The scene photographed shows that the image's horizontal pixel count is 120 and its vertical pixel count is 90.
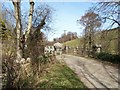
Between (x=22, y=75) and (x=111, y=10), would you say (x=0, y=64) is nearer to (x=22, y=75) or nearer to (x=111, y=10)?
(x=22, y=75)

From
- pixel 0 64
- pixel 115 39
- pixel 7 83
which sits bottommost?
pixel 7 83

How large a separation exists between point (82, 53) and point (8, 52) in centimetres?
3549

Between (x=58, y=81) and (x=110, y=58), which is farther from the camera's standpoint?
(x=110, y=58)

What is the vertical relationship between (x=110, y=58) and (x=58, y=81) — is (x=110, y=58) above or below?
above

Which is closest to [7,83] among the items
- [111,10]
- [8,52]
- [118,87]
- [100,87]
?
[8,52]

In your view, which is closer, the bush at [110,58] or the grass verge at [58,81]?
the grass verge at [58,81]

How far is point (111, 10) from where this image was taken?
21.0 metres

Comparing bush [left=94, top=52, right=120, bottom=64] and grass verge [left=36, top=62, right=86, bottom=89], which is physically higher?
bush [left=94, top=52, right=120, bottom=64]

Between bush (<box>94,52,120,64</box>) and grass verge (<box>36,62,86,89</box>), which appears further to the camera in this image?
bush (<box>94,52,120,64</box>)

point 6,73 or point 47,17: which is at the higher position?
point 47,17

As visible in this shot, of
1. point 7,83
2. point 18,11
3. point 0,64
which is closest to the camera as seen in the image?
point 0,64

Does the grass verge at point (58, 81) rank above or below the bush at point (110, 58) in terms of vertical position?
below

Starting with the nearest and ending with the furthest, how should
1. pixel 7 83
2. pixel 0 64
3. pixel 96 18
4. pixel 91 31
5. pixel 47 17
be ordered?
pixel 0 64 → pixel 7 83 → pixel 96 18 → pixel 47 17 → pixel 91 31

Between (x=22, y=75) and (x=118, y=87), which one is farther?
(x=118, y=87)
